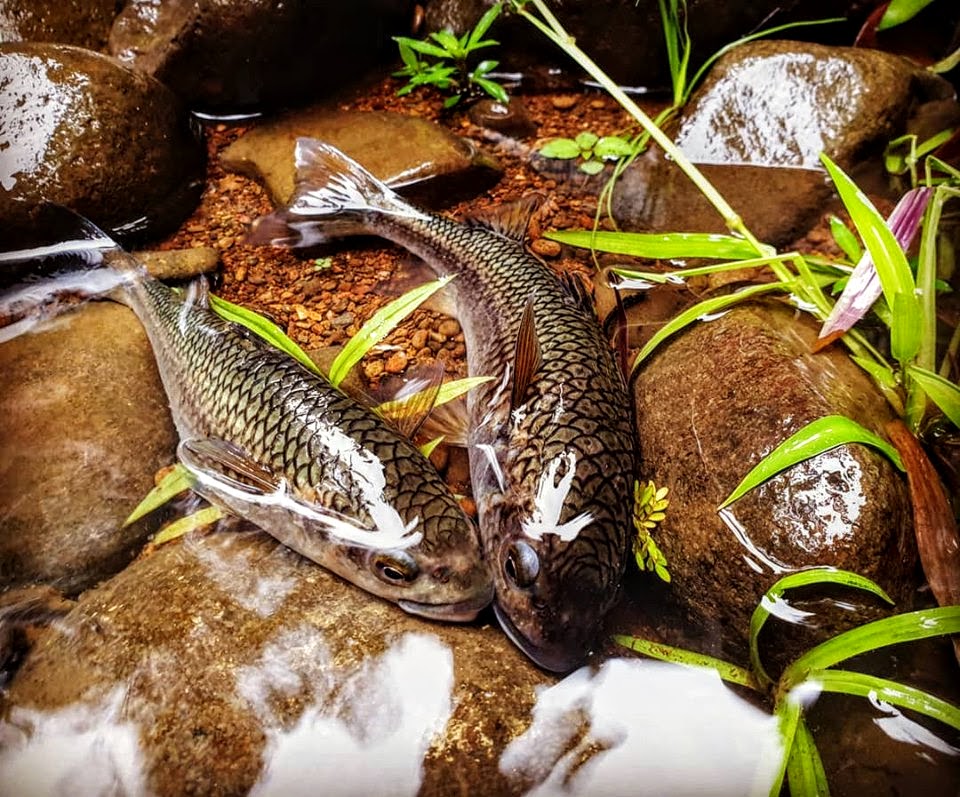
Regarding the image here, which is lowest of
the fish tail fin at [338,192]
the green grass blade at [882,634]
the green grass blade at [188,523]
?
the green grass blade at [882,634]

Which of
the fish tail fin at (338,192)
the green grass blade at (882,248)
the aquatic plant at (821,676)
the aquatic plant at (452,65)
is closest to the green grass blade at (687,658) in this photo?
the aquatic plant at (821,676)

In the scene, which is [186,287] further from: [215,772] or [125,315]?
[215,772]

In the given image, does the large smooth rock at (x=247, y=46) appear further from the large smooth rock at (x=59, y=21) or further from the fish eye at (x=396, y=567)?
the fish eye at (x=396, y=567)

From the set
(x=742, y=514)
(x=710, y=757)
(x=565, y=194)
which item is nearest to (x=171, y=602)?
(x=710, y=757)

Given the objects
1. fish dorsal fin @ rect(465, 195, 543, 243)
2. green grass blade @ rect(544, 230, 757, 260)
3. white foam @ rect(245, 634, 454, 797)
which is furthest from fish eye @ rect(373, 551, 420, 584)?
fish dorsal fin @ rect(465, 195, 543, 243)

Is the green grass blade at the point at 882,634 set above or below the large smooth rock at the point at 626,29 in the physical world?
below

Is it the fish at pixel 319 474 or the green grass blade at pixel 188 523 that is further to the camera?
the green grass blade at pixel 188 523

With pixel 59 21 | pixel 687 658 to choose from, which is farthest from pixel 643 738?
pixel 59 21

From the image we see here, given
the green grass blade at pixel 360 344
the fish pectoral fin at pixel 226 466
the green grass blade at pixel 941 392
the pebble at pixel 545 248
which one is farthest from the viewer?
the pebble at pixel 545 248

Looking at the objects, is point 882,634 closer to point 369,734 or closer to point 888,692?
point 888,692
